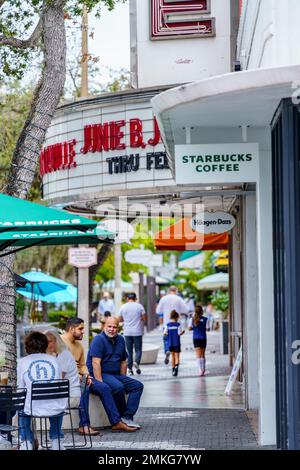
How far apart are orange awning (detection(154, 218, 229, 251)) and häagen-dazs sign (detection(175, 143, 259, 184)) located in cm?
1216

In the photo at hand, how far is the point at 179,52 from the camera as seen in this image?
59.5ft

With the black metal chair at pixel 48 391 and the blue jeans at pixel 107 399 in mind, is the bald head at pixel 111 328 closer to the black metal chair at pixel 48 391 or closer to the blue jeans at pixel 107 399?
the blue jeans at pixel 107 399

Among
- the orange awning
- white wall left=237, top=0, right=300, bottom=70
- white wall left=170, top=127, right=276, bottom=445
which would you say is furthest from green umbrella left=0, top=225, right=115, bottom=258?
the orange awning

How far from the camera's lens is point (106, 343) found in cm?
1347

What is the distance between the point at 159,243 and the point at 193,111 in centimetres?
1355

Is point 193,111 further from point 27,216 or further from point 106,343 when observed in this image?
point 106,343

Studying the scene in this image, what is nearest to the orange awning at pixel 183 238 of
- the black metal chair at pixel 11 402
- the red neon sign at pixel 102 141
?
the red neon sign at pixel 102 141

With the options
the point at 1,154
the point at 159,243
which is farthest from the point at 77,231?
the point at 1,154

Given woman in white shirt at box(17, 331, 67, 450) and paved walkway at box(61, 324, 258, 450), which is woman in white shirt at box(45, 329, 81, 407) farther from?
woman in white shirt at box(17, 331, 67, 450)

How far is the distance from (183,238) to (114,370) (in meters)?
9.64

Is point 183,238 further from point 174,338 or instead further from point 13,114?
point 13,114

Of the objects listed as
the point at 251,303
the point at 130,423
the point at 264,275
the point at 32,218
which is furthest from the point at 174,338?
the point at 32,218

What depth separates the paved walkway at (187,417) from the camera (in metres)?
12.1
